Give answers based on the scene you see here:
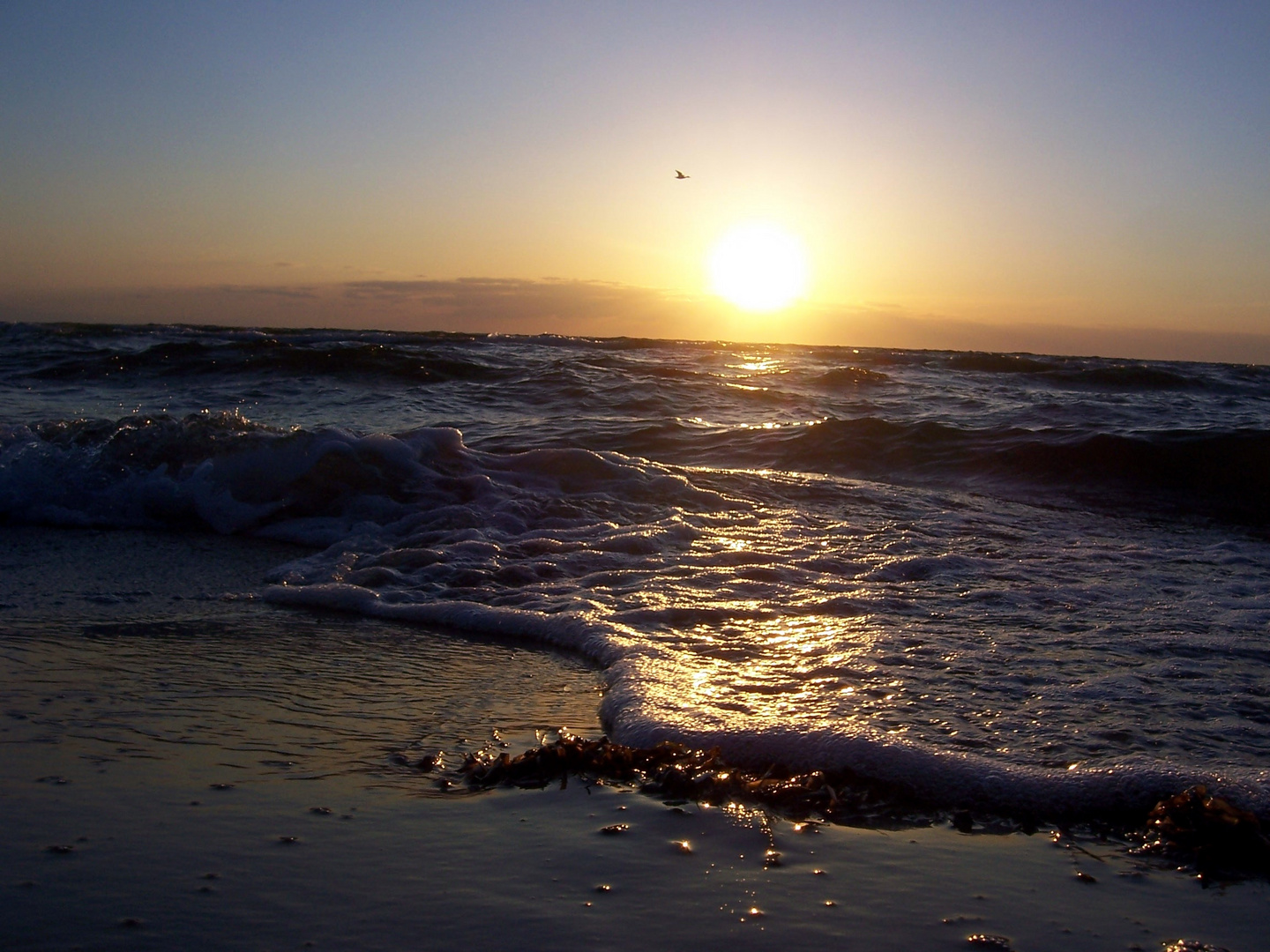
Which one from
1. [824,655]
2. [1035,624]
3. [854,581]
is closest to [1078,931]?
[824,655]

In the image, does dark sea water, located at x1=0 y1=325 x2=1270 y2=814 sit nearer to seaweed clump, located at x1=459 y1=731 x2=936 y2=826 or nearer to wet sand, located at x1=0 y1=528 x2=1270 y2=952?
seaweed clump, located at x1=459 y1=731 x2=936 y2=826

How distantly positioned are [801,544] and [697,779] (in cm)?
306

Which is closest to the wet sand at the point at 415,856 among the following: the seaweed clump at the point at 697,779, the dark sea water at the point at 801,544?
the seaweed clump at the point at 697,779

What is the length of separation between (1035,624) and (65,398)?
1138cm

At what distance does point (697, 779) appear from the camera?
237cm

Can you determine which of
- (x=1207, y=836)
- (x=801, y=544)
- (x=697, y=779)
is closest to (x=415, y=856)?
(x=697, y=779)

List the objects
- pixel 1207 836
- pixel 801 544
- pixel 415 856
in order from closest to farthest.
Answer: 1. pixel 415 856
2. pixel 1207 836
3. pixel 801 544

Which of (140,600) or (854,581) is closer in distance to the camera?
(140,600)

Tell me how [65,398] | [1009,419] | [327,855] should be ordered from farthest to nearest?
1. [65,398]
2. [1009,419]
3. [327,855]

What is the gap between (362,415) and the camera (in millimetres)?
10656

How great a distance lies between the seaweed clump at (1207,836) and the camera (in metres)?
2.04

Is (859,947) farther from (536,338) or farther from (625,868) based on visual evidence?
(536,338)

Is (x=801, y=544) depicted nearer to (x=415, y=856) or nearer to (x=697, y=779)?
(x=697, y=779)

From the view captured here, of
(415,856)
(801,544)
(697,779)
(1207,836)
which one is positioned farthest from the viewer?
(801,544)
